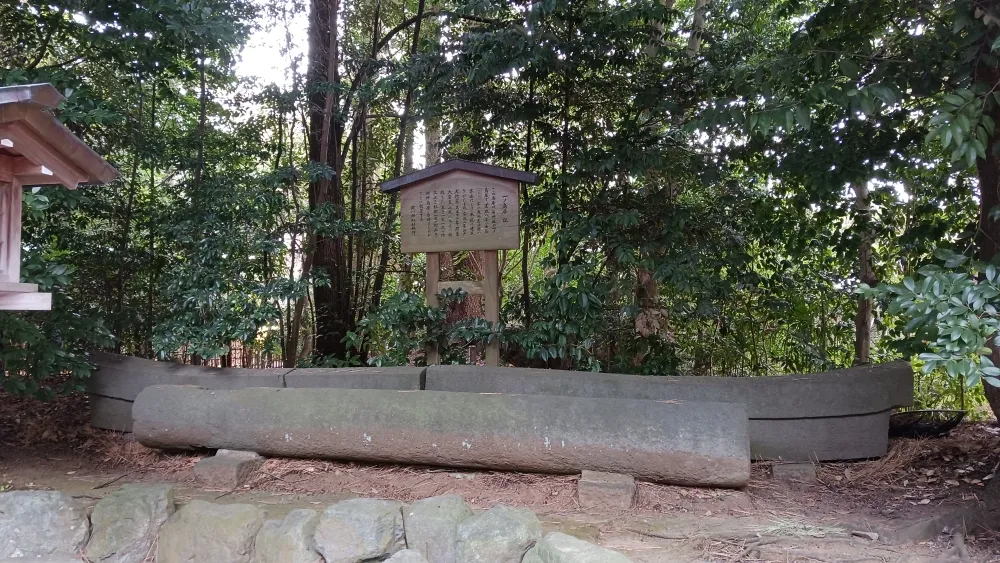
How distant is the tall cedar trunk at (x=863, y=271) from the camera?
5.23 meters

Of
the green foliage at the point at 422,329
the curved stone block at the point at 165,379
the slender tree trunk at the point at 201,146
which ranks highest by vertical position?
the slender tree trunk at the point at 201,146

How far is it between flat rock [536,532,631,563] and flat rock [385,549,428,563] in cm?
54

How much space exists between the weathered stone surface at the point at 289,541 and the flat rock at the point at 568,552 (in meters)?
1.16

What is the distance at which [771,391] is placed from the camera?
4402mm

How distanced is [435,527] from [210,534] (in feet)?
4.13

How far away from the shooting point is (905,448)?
4.60m

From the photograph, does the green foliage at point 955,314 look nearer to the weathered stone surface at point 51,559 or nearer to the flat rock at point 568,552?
the flat rock at point 568,552

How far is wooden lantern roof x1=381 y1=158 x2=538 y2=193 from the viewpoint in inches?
206

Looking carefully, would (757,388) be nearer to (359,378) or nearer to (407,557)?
(407,557)

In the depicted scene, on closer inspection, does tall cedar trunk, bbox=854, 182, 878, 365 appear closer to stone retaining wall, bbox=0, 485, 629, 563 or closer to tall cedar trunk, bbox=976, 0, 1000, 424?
tall cedar trunk, bbox=976, 0, 1000, 424

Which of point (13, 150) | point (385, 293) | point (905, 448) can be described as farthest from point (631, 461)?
point (385, 293)

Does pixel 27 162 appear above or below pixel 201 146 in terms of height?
below

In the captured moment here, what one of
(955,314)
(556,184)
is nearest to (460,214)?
(556,184)

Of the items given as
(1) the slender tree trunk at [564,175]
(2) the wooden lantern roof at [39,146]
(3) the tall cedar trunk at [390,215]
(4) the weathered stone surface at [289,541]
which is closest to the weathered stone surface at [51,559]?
(4) the weathered stone surface at [289,541]
